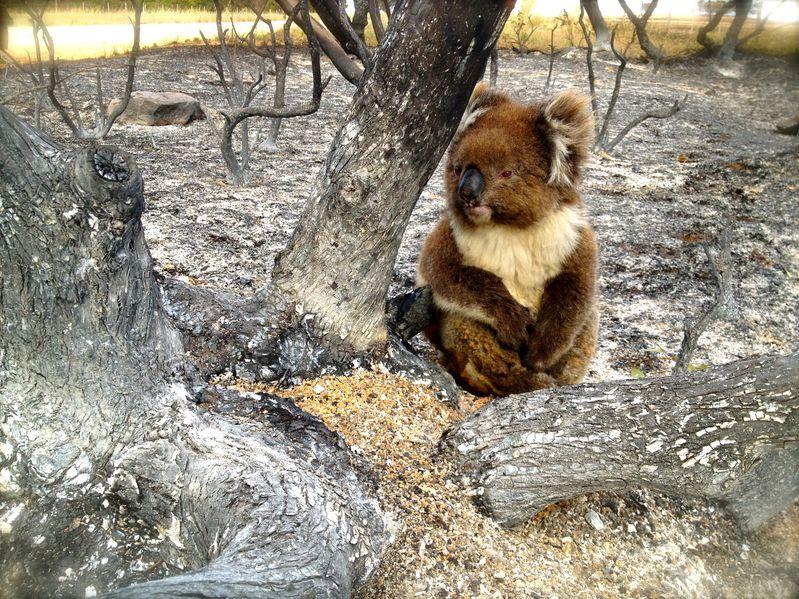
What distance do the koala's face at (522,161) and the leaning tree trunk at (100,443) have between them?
4.64 ft

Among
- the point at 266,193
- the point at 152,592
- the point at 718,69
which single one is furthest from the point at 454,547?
the point at 718,69

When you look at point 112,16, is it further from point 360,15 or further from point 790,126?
point 790,126

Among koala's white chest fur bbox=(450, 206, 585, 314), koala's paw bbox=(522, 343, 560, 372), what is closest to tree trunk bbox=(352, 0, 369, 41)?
koala's white chest fur bbox=(450, 206, 585, 314)

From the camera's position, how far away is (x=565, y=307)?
9.25 feet

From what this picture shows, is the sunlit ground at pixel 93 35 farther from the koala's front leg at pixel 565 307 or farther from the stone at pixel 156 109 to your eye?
the koala's front leg at pixel 565 307

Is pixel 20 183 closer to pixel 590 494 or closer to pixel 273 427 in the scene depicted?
pixel 273 427

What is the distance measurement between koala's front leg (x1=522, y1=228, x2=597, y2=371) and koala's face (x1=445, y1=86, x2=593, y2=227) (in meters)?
0.29

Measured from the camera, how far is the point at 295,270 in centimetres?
245

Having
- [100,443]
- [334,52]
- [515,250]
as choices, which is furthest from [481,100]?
[334,52]

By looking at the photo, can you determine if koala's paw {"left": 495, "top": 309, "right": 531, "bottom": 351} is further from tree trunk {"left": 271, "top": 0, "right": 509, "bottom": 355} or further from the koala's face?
tree trunk {"left": 271, "top": 0, "right": 509, "bottom": 355}

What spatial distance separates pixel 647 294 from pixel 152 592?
14.6 ft

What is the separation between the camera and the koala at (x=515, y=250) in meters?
2.61

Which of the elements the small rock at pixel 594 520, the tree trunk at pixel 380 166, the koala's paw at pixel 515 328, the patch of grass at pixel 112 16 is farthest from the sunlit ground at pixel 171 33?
the small rock at pixel 594 520

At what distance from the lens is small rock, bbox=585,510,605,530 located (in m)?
2.15
